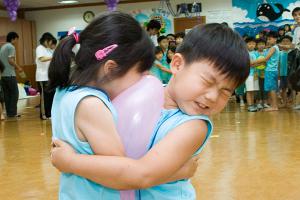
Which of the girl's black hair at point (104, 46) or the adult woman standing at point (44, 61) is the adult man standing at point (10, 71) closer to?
the adult woman standing at point (44, 61)

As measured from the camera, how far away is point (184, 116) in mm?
956

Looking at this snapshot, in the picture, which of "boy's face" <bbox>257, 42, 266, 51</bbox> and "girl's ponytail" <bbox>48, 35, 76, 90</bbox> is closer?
"girl's ponytail" <bbox>48, 35, 76, 90</bbox>

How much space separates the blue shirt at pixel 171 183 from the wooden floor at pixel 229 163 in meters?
1.58

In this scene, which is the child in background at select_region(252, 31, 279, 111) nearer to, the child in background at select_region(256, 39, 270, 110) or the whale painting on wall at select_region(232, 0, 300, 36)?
the child in background at select_region(256, 39, 270, 110)

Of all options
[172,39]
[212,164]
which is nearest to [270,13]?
[172,39]

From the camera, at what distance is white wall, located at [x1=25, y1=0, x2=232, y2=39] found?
12.6 m

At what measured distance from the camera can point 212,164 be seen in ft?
11.1

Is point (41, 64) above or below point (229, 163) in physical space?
above

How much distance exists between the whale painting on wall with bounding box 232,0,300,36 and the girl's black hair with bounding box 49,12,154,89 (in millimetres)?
11107

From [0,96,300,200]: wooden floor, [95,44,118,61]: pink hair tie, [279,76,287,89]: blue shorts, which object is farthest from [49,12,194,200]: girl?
[279,76,287,89]: blue shorts

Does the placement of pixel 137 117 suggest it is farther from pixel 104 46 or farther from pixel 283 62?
pixel 283 62

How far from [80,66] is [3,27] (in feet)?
41.0

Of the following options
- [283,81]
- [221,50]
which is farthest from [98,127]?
[283,81]

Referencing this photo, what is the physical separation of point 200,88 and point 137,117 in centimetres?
14
